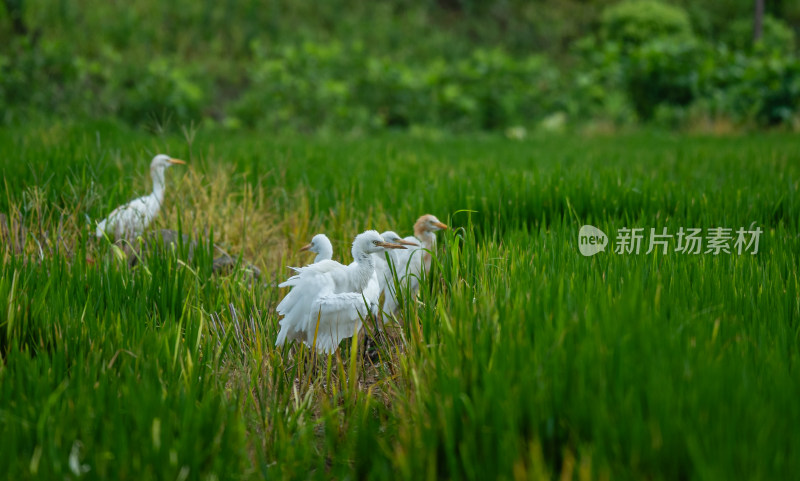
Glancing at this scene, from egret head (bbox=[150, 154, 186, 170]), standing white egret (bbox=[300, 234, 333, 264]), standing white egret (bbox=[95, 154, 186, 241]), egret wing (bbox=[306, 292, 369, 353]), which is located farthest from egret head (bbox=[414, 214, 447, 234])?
egret head (bbox=[150, 154, 186, 170])

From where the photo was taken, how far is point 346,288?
2336mm

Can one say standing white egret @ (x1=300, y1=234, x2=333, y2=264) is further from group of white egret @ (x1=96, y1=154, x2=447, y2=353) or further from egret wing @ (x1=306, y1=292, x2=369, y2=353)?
egret wing @ (x1=306, y1=292, x2=369, y2=353)

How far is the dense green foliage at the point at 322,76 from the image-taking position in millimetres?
9852

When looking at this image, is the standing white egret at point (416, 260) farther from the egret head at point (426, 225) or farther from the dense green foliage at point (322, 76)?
the dense green foliage at point (322, 76)

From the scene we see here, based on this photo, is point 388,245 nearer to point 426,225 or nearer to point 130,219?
point 426,225

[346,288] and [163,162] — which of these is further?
[163,162]

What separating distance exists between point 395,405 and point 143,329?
826 millimetres

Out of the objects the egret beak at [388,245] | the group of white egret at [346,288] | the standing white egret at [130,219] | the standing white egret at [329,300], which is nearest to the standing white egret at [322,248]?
the group of white egret at [346,288]

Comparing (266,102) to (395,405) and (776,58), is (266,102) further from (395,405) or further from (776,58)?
(395,405)

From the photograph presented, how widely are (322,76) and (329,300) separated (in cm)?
973

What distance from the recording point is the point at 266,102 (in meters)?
10.6

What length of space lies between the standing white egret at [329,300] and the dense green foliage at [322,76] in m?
7.44

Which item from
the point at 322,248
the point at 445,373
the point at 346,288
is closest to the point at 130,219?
the point at 322,248

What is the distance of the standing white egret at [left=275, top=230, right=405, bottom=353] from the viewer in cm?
208
